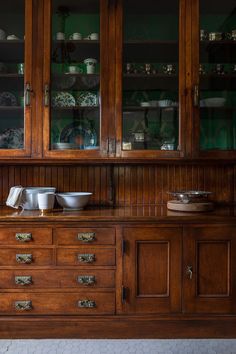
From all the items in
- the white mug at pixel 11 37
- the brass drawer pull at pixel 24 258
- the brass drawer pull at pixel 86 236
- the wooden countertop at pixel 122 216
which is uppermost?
the white mug at pixel 11 37

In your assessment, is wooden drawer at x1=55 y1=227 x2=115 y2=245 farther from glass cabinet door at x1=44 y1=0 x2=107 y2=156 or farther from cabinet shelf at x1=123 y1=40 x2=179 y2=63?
cabinet shelf at x1=123 y1=40 x2=179 y2=63

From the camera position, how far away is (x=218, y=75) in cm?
243

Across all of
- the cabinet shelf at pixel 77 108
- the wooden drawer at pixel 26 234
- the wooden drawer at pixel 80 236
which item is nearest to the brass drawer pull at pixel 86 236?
the wooden drawer at pixel 80 236

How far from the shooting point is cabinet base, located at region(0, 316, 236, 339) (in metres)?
2.17

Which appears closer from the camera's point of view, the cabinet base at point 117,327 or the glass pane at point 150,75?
the cabinet base at point 117,327

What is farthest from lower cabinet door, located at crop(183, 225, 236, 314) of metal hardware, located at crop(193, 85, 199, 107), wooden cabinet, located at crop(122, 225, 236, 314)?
metal hardware, located at crop(193, 85, 199, 107)

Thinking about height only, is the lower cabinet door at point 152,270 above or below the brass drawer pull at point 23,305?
above

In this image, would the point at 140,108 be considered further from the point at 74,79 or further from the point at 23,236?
the point at 23,236

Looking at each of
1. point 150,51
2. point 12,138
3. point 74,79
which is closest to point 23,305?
point 12,138

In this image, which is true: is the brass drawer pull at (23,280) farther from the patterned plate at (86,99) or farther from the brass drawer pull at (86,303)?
the patterned plate at (86,99)

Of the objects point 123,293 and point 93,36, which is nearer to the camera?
point 123,293

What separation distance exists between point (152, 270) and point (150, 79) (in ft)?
4.04

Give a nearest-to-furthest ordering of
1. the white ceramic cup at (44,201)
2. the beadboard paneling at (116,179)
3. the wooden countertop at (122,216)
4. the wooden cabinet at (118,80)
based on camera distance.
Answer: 1. the wooden countertop at (122,216)
2. the white ceramic cup at (44,201)
3. the wooden cabinet at (118,80)
4. the beadboard paneling at (116,179)

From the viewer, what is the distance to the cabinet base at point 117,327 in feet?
Result: 7.13
